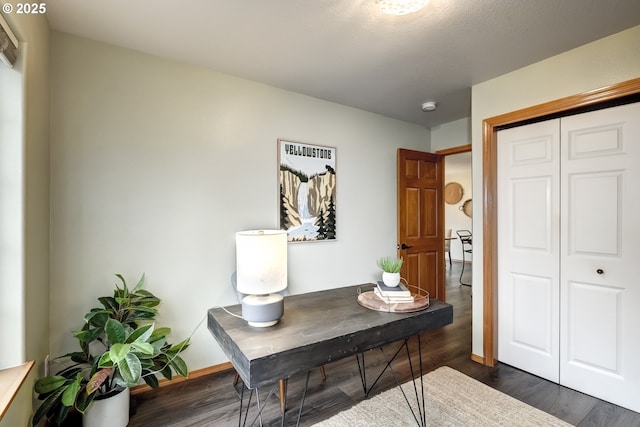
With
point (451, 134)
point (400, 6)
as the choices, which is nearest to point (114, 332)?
point (400, 6)

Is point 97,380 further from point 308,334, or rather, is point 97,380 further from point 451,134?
point 451,134

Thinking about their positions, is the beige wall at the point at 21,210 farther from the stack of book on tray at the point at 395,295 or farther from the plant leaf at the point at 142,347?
the stack of book on tray at the point at 395,295

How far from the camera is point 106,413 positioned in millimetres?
1662

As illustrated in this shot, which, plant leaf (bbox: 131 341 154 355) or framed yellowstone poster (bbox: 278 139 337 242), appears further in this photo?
framed yellowstone poster (bbox: 278 139 337 242)

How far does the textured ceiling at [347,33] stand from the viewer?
164 centimetres

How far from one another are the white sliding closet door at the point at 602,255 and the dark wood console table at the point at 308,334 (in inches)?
47.0

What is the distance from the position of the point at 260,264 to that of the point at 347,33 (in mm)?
1546

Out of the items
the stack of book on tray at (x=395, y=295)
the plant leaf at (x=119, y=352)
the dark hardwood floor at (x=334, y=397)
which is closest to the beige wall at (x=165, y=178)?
the dark hardwood floor at (x=334, y=397)

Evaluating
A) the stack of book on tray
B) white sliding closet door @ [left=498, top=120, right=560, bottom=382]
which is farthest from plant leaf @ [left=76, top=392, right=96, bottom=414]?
white sliding closet door @ [left=498, top=120, right=560, bottom=382]

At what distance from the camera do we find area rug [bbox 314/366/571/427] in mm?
1768

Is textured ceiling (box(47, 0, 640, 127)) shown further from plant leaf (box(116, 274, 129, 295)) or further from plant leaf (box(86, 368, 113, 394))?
plant leaf (box(86, 368, 113, 394))

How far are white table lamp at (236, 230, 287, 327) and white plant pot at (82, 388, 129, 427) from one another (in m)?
1.02

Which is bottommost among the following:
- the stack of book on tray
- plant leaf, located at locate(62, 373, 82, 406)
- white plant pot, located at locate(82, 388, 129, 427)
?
white plant pot, located at locate(82, 388, 129, 427)

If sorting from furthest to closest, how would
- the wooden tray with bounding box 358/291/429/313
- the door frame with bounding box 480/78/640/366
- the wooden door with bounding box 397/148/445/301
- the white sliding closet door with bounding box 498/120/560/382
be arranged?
the wooden door with bounding box 397/148/445/301 < the door frame with bounding box 480/78/640/366 < the white sliding closet door with bounding box 498/120/560/382 < the wooden tray with bounding box 358/291/429/313
